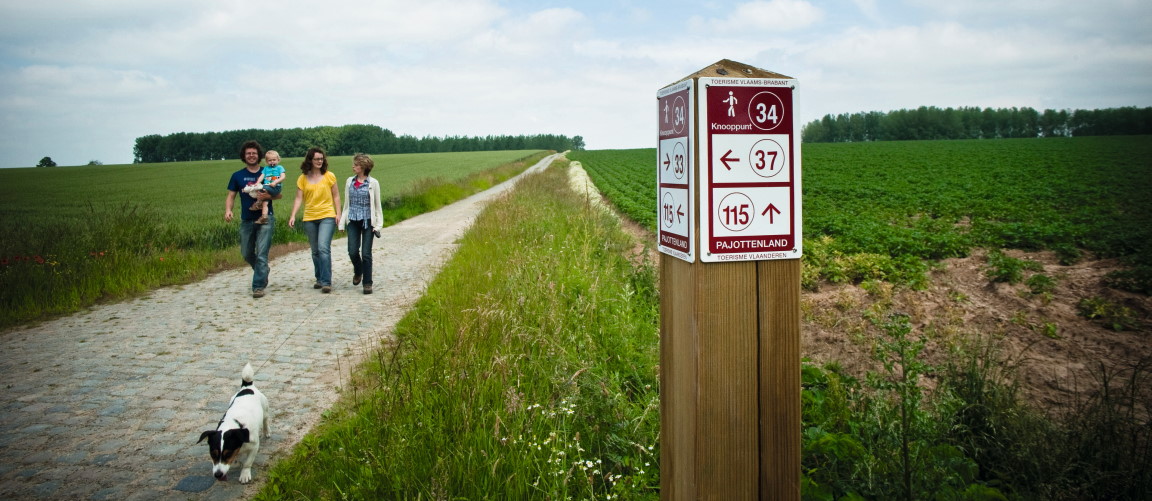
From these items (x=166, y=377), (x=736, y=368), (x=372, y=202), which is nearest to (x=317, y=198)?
(x=372, y=202)

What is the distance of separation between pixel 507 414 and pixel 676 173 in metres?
1.86

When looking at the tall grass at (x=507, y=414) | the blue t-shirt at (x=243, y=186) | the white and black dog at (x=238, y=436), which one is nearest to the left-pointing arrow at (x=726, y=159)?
the tall grass at (x=507, y=414)

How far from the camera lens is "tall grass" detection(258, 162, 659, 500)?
2.88m

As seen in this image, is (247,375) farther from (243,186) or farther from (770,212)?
(243,186)

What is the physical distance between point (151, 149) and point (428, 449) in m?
83.6

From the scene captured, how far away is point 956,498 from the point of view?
2395 millimetres

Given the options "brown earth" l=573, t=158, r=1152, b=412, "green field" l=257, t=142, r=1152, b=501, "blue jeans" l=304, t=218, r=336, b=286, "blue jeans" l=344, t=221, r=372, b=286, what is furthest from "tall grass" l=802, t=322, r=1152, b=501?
"blue jeans" l=304, t=218, r=336, b=286

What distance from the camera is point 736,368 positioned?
1774 mm

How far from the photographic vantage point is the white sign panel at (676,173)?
1.71 m

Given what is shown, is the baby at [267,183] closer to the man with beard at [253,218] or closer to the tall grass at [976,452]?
the man with beard at [253,218]

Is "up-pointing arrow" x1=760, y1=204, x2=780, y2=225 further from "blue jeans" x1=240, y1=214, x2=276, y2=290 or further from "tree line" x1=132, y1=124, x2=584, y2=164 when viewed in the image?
"tree line" x1=132, y1=124, x2=584, y2=164

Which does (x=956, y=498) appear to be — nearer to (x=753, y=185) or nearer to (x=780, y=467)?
(x=780, y=467)

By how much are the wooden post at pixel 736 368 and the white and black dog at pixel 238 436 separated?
114 inches

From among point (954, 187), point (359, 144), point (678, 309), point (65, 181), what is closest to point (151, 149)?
point (359, 144)
